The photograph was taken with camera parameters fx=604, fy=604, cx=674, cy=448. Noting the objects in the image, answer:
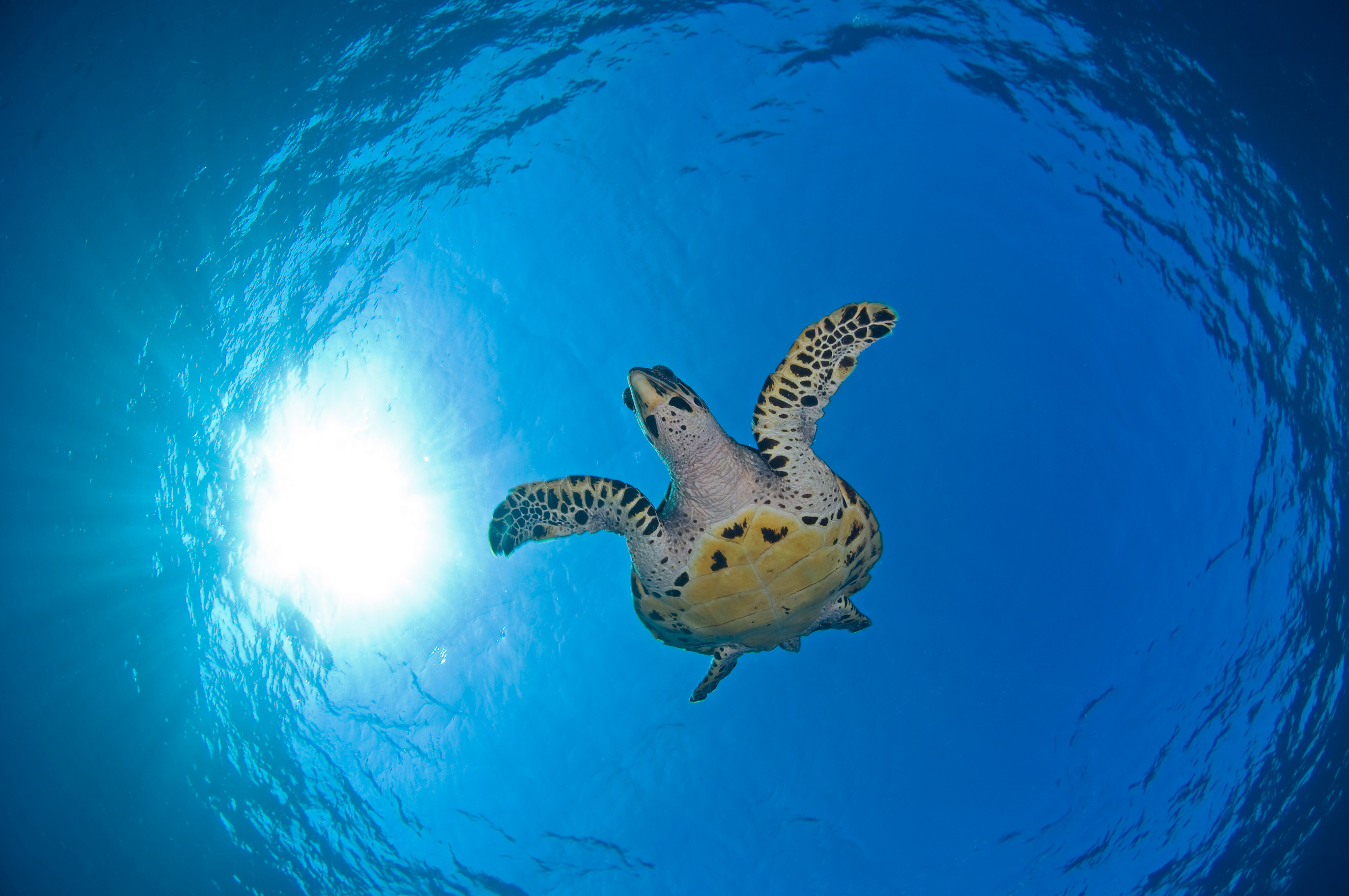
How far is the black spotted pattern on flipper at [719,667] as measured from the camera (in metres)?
6.44

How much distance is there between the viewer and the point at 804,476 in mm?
5012

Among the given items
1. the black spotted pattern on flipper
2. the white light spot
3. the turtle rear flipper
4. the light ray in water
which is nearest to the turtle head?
the turtle rear flipper

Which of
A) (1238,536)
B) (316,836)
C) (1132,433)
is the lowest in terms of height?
(1238,536)

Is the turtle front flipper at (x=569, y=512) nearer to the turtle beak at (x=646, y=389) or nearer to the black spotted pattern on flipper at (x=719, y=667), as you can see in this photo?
the turtle beak at (x=646, y=389)

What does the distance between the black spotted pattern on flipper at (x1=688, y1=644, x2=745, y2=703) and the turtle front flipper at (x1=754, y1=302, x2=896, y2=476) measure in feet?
7.88

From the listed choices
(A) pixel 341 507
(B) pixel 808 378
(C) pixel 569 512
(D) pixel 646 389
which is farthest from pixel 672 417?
(A) pixel 341 507

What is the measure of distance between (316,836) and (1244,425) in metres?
21.9

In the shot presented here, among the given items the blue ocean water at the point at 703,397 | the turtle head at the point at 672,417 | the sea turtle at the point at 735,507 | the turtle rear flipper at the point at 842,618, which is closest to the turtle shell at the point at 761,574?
the sea turtle at the point at 735,507

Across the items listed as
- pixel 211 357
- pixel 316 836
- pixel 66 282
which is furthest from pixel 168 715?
pixel 66 282

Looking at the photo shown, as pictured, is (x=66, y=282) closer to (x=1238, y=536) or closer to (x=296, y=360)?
(x=296, y=360)

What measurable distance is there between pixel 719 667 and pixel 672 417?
10.9 feet

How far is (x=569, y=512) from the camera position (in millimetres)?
5180

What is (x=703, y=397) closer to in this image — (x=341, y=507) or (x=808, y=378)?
(x=808, y=378)

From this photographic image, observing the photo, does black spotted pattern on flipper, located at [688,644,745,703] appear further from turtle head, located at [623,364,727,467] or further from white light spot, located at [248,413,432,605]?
white light spot, located at [248,413,432,605]
